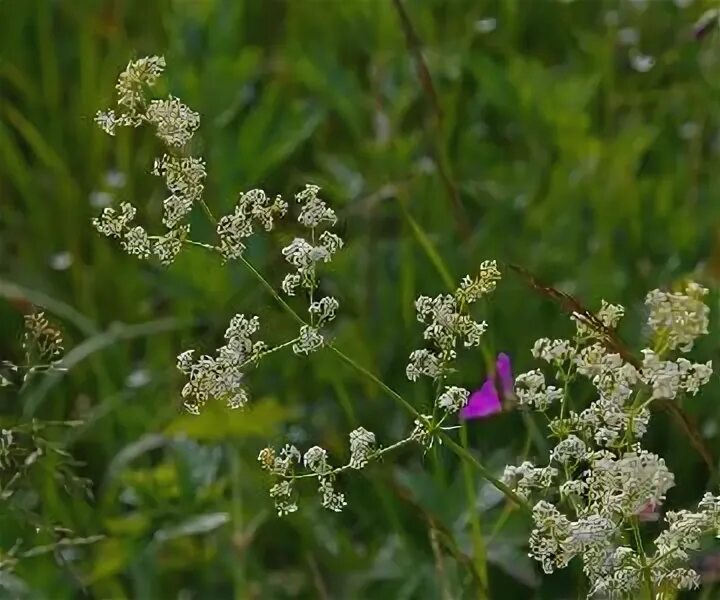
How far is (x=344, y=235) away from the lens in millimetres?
1057

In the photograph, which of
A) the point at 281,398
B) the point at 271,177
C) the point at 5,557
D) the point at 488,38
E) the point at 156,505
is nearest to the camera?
the point at 5,557

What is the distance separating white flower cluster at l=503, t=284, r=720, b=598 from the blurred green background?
0.25 m

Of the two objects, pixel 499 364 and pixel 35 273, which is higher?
pixel 35 273

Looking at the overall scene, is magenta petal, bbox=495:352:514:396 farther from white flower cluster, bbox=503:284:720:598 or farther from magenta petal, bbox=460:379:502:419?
white flower cluster, bbox=503:284:720:598

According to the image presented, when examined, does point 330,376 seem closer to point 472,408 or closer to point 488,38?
point 472,408

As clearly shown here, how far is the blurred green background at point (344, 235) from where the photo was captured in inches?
33.7

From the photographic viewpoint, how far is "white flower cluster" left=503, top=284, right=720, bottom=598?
464 millimetres

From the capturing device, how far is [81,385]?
1.03 metres

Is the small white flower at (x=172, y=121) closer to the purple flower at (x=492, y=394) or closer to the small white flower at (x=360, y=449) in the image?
the small white flower at (x=360, y=449)

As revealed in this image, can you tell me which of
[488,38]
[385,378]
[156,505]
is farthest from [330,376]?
[488,38]

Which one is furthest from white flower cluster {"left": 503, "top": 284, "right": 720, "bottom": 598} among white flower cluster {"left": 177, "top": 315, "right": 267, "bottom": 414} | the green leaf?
the green leaf

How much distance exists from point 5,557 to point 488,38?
0.76 metres

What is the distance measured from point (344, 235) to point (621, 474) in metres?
0.61

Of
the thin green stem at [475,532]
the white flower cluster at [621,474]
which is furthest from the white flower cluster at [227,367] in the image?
the thin green stem at [475,532]
